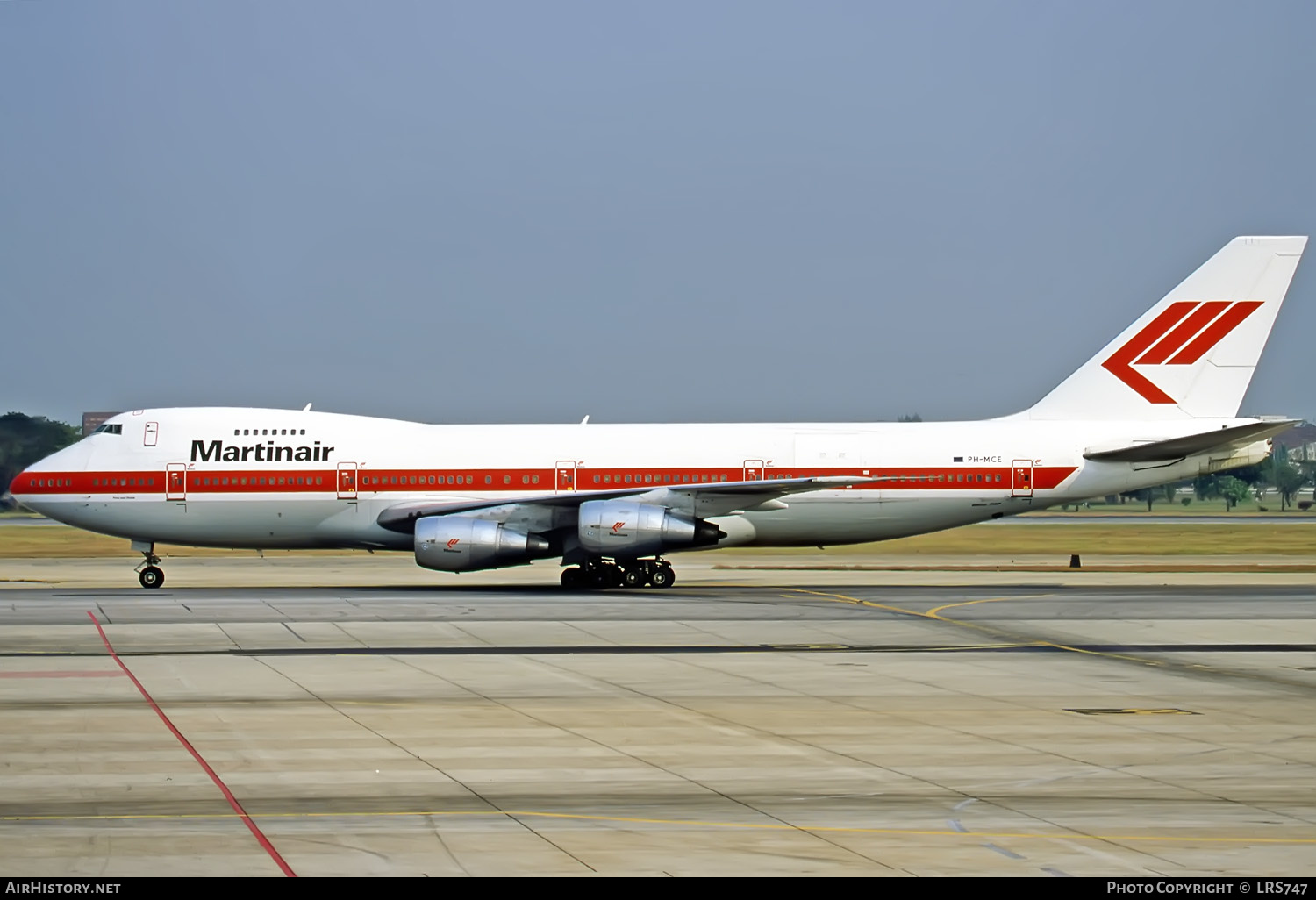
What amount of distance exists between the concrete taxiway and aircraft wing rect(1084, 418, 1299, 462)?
28.1ft

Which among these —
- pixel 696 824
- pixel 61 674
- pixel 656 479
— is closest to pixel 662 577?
pixel 656 479

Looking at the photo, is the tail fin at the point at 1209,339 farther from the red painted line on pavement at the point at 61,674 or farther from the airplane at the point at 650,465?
the red painted line on pavement at the point at 61,674

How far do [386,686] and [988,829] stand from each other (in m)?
10.1

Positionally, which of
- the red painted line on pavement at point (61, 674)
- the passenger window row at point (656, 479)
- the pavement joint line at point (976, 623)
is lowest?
the red painted line on pavement at point (61, 674)

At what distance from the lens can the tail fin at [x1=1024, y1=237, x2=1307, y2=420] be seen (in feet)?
130

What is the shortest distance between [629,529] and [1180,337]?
16298 mm

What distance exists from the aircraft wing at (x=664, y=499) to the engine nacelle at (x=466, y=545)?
0.94 m

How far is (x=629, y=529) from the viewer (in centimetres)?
3566

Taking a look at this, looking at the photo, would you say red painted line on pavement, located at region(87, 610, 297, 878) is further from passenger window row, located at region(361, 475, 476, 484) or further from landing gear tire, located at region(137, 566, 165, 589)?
landing gear tire, located at region(137, 566, 165, 589)

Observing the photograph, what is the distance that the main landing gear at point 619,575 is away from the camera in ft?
124

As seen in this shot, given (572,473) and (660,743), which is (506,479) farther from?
(660,743)

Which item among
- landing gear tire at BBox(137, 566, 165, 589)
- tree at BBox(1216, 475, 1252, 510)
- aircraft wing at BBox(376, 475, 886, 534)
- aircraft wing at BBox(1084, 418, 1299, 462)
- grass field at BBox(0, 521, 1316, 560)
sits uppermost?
tree at BBox(1216, 475, 1252, 510)

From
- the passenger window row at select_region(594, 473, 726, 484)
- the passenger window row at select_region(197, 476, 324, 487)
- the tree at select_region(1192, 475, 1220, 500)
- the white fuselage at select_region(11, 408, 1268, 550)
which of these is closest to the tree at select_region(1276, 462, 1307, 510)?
the tree at select_region(1192, 475, 1220, 500)

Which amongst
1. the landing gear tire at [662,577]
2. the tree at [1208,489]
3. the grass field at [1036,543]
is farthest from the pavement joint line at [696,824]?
the tree at [1208,489]
